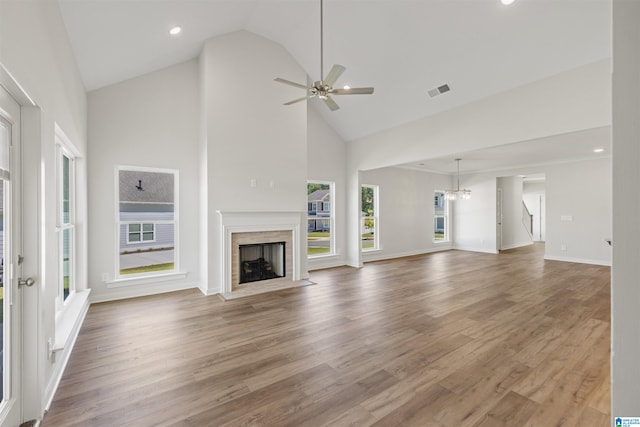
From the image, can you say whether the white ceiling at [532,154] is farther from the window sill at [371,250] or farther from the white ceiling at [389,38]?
the window sill at [371,250]

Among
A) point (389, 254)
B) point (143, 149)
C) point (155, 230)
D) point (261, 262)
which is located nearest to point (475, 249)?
point (389, 254)

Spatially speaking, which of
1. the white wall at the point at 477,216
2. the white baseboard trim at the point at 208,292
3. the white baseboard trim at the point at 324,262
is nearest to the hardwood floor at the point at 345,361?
the white baseboard trim at the point at 208,292

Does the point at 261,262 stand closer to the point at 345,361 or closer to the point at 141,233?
the point at 141,233

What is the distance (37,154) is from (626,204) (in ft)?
9.69

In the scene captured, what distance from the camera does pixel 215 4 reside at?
147 inches

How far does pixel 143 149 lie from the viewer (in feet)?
15.5

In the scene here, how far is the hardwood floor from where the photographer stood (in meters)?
2.02

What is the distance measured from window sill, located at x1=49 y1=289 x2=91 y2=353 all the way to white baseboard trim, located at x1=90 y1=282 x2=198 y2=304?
346 mm

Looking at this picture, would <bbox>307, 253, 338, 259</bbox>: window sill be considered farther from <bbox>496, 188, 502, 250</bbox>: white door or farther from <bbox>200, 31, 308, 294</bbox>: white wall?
<bbox>496, 188, 502, 250</bbox>: white door

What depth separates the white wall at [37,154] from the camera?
1675 mm

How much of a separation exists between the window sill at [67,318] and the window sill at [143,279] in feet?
1.27

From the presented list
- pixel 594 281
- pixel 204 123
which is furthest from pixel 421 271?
pixel 204 123

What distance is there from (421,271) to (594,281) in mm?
2966

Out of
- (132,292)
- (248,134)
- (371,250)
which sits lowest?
(132,292)
